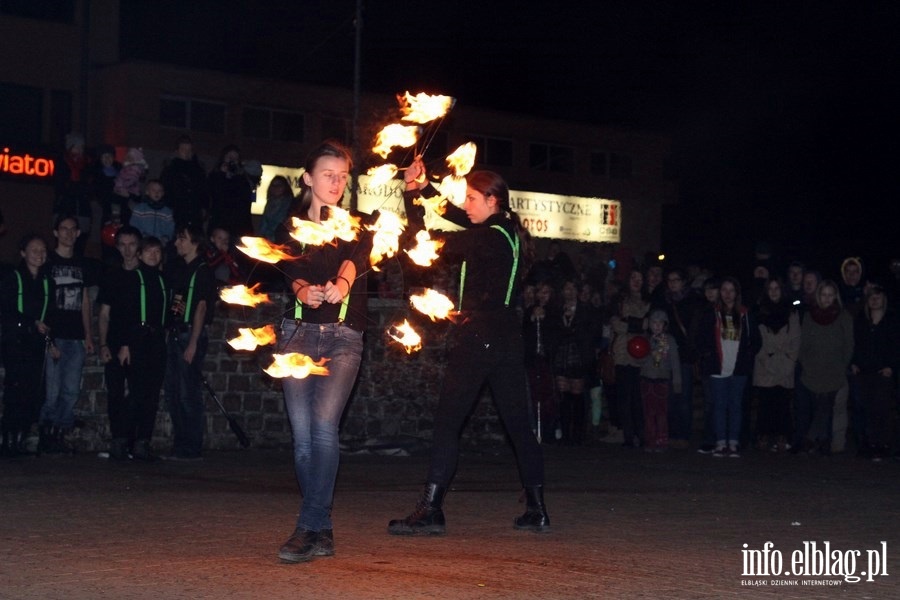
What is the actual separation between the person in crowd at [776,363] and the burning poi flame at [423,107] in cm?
905

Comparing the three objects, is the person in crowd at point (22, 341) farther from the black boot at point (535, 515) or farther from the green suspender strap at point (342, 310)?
the green suspender strap at point (342, 310)

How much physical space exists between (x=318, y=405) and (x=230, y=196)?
11.0 meters

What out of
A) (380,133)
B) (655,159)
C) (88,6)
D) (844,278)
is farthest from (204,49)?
(380,133)

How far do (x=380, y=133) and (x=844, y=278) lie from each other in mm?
11235

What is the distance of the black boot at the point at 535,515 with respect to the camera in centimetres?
835

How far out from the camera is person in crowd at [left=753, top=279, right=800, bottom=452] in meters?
16.4

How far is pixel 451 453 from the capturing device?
8.26 meters

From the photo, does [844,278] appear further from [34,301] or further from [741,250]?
[741,250]

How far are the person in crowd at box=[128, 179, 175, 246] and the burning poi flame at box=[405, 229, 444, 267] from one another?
9.36m

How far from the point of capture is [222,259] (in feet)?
49.4

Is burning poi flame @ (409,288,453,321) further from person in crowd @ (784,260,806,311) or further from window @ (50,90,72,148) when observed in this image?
window @ (50,90,72,148)

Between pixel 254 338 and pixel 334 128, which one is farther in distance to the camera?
pixel 334 128

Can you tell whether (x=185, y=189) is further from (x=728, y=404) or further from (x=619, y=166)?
(x=619, y=166)

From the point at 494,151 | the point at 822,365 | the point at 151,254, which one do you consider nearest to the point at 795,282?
the point at 822,365
